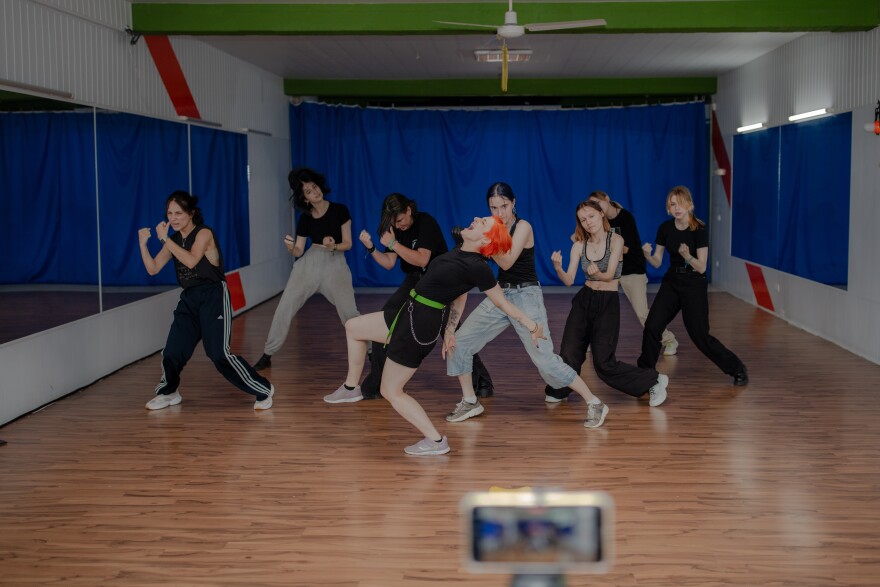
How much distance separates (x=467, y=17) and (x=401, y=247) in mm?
2622

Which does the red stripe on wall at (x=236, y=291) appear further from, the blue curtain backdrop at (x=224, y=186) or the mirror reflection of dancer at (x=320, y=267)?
the mirror reflection of dancer at (x=320, y=267)

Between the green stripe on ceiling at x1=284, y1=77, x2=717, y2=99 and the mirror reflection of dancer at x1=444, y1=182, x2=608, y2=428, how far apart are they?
7.41 m

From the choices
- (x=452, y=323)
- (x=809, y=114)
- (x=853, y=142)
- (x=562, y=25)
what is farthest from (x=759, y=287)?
(x=452, y=323)

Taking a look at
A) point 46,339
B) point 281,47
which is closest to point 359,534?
point 46,339

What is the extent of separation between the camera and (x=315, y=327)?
29.8 feet

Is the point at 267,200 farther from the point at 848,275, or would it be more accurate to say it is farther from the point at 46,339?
the point at 848,275

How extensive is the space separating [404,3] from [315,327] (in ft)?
10.5

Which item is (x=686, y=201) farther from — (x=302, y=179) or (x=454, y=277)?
(x=302, y=179)

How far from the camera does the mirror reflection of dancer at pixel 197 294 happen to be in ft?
17.7

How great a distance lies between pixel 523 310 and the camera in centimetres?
516

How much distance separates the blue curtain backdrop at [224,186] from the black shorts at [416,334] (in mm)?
4574

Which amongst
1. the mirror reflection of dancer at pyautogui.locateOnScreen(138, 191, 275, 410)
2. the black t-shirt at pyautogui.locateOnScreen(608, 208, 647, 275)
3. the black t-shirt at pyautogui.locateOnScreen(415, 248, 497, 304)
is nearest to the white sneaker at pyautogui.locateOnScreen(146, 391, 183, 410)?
the mirror reflection of dancer at pyautogui.locateOnScreen(138, 191, 275, 410)

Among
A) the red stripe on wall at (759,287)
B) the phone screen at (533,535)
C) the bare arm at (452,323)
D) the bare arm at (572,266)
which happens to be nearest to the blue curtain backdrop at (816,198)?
the red stripe on wall at (759,287)

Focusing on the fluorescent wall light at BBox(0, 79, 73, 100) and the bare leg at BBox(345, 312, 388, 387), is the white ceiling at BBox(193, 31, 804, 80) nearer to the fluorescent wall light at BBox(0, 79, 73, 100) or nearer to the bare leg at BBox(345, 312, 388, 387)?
the fluorescent wall light at BBox(0, 79, 73, 100)
